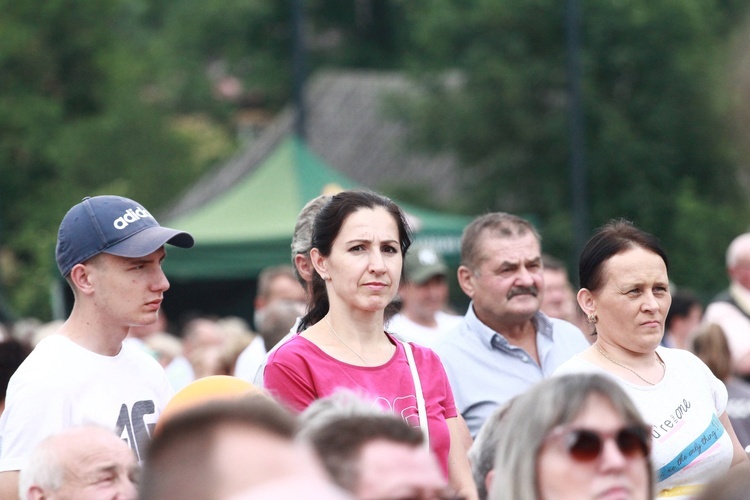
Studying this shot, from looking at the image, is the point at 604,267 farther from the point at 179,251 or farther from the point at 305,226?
the point at 179,251

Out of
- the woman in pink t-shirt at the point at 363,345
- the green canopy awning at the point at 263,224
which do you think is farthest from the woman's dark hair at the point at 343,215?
the green canopy awning at the point at 263,224

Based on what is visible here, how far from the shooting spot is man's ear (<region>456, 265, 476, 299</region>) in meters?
5.65

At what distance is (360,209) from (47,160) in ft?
105

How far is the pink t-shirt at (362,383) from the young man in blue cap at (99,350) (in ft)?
1.44

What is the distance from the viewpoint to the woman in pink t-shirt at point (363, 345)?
4.22 m

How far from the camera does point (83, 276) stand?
168 inches

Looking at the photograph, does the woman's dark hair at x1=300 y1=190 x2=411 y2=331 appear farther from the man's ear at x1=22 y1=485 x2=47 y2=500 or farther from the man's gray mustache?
the man's ear at x1=22 y1=485 x2=47 y2=500

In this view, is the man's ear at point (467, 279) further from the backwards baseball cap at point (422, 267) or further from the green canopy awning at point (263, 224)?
the green canopy awning at point (263, 224)

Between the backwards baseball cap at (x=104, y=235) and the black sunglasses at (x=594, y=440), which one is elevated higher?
the backwards baseball cap at (x=104, y=235)

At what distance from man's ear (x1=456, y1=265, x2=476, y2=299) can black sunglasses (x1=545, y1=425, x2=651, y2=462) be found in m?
2.74

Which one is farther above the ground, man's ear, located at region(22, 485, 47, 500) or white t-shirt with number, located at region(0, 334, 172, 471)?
white t-shirt with number, located at region(0, 334, 172, 471)

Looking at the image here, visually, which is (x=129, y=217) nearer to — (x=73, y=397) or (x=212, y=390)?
(x=73, y=397)

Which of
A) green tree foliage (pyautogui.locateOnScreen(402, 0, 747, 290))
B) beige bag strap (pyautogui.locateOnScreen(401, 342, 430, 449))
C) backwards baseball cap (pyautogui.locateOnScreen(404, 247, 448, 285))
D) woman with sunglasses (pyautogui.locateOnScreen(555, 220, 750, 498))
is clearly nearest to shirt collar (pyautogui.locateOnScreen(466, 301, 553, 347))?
woman with sunglasses (pyautogui.locateOnScreen(555, 220, 750, 498))

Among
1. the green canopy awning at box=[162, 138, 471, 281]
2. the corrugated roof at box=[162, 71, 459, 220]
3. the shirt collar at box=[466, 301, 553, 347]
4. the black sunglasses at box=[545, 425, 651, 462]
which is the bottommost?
the black sunglasses at box=[545, 425, 651, 462]
